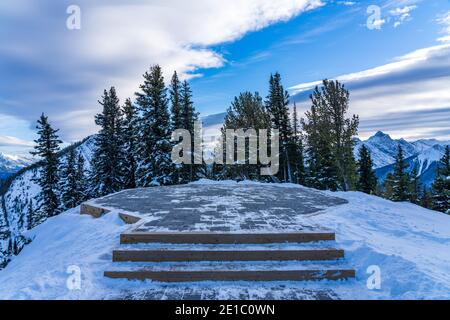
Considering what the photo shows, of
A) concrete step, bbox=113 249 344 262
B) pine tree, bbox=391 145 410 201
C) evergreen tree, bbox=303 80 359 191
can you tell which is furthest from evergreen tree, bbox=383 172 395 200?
concrete step, bbox=113 249 344 262

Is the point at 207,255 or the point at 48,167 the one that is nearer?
the point at 207,255

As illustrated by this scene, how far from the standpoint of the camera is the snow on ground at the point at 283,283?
337 cm

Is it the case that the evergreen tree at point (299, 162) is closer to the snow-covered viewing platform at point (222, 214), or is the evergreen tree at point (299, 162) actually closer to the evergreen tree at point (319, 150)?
the evergreen tree at point (319, 150)

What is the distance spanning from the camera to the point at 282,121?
25109 mm

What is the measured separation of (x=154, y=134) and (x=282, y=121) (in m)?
11.8

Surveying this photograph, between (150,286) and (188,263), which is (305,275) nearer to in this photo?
(188,263)

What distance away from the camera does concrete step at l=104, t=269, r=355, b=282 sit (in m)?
3.74

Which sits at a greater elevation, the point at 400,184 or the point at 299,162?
the point at 299,162

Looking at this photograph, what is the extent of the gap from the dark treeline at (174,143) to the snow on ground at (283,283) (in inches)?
484

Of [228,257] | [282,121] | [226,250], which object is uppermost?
[282,121]

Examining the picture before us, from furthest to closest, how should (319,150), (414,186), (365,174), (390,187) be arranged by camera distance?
(390,187), (414,186), (365,174), (319,150)

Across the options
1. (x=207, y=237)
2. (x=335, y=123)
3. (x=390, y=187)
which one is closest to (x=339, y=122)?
(x=335, y=123)

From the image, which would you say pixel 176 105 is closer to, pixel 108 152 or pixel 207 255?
pixel 108 152
